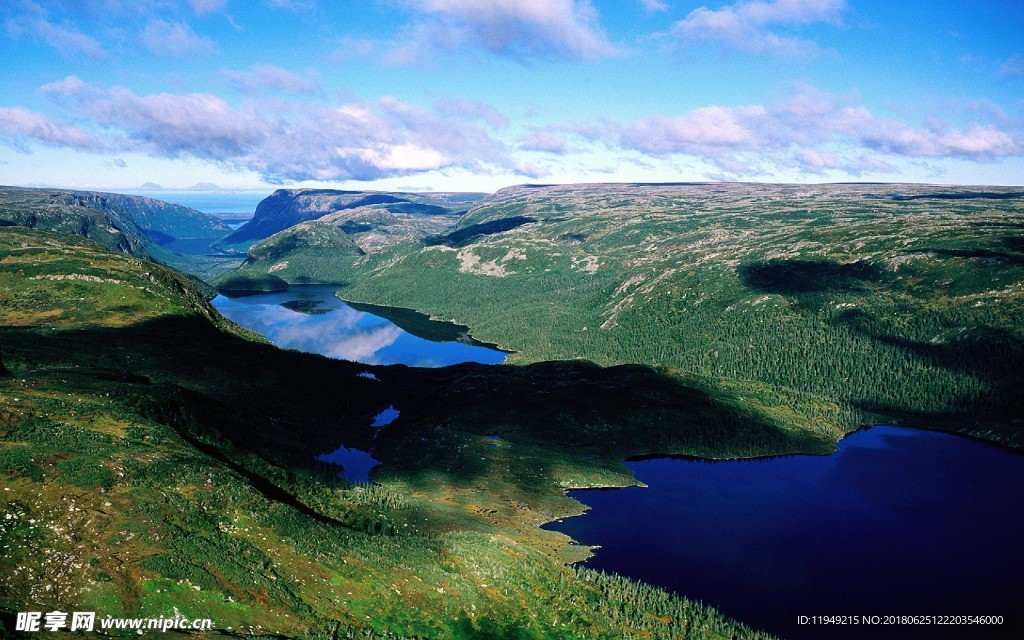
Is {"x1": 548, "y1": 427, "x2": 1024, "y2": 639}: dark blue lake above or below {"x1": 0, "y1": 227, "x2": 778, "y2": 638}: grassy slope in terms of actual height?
below

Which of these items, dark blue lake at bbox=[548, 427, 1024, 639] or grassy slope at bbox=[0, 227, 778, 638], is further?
dark blue lake at bbox=[548, 427, 1024, 639]

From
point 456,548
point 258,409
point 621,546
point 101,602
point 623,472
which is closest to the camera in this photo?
point 101,602

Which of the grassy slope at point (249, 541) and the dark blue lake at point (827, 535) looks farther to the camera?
the dark blue lake at point (827, 535)

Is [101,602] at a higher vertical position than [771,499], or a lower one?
higher

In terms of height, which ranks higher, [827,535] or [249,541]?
[249,541]

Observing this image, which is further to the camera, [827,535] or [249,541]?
[827,535]

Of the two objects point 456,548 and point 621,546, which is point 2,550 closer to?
point 456,548

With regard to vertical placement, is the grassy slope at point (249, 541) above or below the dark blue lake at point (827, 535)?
above

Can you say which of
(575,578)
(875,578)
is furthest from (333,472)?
(875,578)
